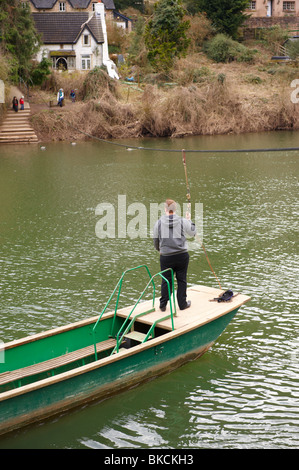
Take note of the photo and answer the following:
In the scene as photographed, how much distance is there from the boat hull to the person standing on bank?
30.4 inches

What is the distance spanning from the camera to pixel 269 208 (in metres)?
21.0

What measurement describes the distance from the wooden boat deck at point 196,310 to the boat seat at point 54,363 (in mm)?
633

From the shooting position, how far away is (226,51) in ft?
201

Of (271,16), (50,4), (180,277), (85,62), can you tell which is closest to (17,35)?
(85,62)

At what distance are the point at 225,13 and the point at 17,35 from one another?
27539 millimetres

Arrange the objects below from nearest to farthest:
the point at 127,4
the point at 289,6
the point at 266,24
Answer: the point at 266,24 → the point at 289,6 → the point at 127,4

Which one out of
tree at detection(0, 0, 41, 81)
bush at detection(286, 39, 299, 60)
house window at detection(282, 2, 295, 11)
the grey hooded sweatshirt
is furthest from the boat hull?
house window at detection(282, 2, 295, 11)

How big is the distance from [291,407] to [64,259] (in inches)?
340

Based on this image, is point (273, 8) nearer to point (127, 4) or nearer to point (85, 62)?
point (127, 4)

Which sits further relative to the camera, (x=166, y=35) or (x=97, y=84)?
(x=166, y=35)

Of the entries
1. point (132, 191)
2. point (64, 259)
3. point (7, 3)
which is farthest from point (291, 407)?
point (7, 3)

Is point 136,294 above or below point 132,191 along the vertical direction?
below

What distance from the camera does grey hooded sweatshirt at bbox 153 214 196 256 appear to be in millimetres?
9617
